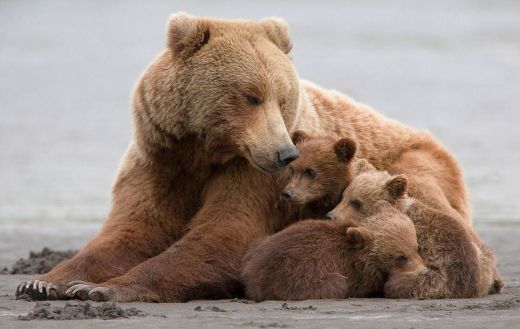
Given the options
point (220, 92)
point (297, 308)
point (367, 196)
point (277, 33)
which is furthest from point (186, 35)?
point (297, 308)

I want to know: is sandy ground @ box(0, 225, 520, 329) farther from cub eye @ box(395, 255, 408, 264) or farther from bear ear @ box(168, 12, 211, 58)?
bear ear @ box(168, 12, 211, 58)

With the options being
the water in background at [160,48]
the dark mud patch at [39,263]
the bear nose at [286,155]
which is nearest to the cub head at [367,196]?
the bear nose at [286,155]

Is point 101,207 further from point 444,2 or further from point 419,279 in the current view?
point 444,2

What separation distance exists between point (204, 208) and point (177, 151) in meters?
0.47

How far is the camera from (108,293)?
8312mm

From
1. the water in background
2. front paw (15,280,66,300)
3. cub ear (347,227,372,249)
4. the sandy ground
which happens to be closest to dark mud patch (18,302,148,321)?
the sandy ground

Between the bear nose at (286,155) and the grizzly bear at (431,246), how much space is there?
1.59 ft

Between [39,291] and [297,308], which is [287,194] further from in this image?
[39,291]

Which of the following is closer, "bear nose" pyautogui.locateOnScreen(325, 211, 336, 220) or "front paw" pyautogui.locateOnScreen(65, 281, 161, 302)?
"front paw" pyautogui.locateOnScreen(65, 281, 161, 302)

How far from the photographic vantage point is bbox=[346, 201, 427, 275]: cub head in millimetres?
8375

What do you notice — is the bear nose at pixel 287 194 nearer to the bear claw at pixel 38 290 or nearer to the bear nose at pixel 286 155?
the bear nose at pixel 286 155

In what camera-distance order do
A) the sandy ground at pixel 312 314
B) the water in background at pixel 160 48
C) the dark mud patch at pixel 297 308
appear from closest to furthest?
1. the sandy ground at pixel 312 314
2. the dark mud patch at pixel 297 308
3. the water in background at pixel 160 48

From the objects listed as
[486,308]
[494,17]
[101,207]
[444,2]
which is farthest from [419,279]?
[444,2]

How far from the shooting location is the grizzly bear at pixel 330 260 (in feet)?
27.0
